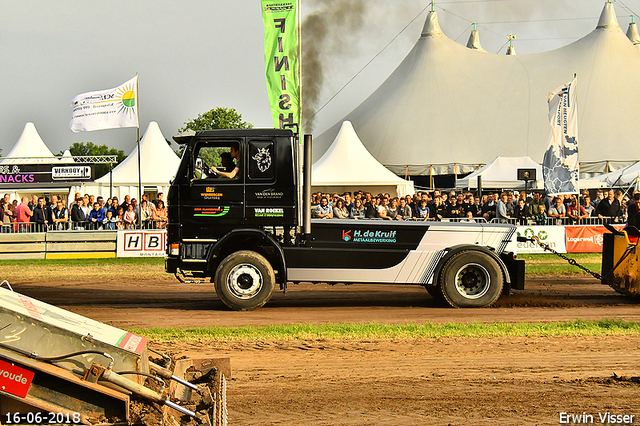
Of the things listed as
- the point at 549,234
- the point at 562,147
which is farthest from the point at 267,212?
the point at 562,147

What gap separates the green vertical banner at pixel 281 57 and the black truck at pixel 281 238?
776cm

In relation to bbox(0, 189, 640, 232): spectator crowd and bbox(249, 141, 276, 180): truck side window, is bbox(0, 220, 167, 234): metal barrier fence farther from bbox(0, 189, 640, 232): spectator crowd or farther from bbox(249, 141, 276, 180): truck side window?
bbox(249, 141, 276, 180): truck side window

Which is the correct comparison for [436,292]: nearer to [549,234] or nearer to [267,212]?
[267,212]

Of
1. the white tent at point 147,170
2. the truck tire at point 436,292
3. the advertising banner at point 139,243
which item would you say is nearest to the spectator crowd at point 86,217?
the advertising banner at point 139,243

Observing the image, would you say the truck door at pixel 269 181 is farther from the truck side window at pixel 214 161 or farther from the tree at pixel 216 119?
the tree at pixel 216 119

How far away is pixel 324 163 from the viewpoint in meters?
29.9

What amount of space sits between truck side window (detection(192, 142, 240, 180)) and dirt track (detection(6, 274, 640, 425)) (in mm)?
2161

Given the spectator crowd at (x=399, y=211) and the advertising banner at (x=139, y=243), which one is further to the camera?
the advertising banner at (x=139, y=243)

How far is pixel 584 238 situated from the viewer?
66.7ft

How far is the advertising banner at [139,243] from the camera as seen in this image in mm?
19906

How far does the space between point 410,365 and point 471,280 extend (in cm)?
413

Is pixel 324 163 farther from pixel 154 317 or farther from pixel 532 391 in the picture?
pixel 532 391

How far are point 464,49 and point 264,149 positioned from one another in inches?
1754

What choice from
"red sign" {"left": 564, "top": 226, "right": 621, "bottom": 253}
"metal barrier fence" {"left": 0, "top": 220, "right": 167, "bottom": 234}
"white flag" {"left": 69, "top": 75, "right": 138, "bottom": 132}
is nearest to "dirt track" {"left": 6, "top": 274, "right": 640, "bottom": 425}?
"metal barrier fence" {"left": 0, "top": 220, "right": 167, "bottom": 234}
